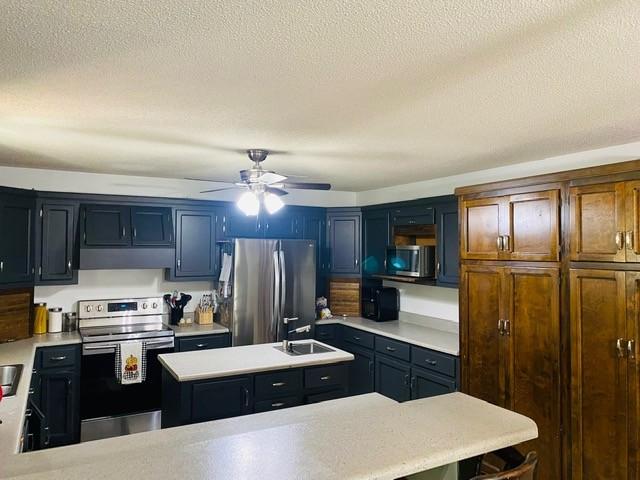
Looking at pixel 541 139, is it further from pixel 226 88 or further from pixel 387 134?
pixel 226 88

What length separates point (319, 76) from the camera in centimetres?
189

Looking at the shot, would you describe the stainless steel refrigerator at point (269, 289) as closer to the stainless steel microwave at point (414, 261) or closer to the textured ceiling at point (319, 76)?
the stainless steel microwave at point (414, 261)

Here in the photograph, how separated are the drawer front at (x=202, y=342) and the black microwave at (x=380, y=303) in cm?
161

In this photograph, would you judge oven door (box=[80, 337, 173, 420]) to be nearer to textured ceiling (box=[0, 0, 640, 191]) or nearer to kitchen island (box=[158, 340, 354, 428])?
kitchen island (box=[158, 340, 354, 428])

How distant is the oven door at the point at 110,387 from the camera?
3.91 m

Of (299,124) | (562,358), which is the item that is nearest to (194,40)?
(299,124)

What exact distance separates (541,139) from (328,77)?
1739 mm

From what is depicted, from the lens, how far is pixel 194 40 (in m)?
1.57

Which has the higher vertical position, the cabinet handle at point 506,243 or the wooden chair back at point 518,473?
the cabinet handle at point 506,243

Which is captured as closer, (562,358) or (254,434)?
(254,434)

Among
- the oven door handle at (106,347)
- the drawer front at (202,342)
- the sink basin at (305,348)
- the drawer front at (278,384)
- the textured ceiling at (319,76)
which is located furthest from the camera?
the drawer front at (202,342)

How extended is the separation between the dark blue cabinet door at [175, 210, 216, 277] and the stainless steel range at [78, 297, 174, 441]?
2.16ft

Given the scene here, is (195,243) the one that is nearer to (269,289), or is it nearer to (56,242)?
(269,289)

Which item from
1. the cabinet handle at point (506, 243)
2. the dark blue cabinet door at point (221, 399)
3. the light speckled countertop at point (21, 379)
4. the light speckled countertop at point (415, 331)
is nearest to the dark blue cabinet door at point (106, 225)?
the light speckled countertop at point (21, 379)
